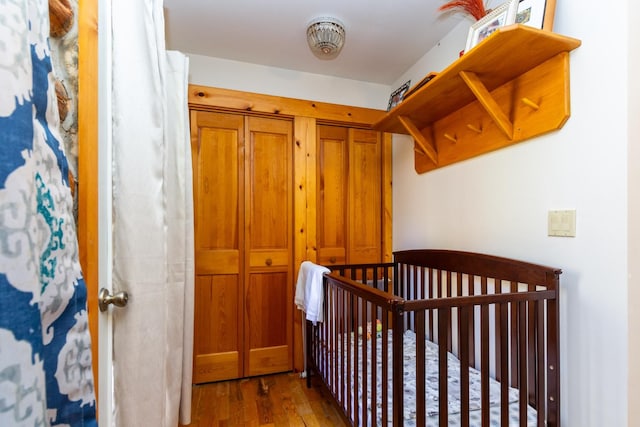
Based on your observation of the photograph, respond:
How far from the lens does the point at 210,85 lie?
2.24 meters

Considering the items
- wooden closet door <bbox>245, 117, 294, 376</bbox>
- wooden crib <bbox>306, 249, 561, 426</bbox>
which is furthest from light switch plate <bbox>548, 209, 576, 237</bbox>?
wooden closet door <bbox>245, 117, 294, 376</bbox>

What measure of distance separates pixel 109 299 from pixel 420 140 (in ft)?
6.07

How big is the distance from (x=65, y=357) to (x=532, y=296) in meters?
1.39

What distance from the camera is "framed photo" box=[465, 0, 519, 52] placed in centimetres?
126

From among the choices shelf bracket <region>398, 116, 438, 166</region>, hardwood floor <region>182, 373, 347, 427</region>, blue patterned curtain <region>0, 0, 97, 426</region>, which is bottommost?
hardwood floor <region>182, 373, 347, 427</region>

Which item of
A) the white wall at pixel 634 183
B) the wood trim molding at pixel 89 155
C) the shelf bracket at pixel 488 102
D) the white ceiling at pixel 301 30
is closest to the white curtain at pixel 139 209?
the wood trim molding at pixel 89 155

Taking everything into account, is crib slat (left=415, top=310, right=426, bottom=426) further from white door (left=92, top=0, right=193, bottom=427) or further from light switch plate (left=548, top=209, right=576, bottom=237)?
white door (left=92, top=0, right=193, bottom=427)

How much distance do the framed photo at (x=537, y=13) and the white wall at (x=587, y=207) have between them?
0.34 feet

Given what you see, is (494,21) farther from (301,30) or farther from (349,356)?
(349,356)

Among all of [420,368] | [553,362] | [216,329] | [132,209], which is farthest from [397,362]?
[216,329]

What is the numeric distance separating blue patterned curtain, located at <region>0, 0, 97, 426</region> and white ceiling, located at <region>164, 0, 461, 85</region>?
160cm

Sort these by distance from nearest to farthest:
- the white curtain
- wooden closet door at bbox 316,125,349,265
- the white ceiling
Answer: the white curtain, the white ceiling, wooden closet door at bbox 316,125,349,265

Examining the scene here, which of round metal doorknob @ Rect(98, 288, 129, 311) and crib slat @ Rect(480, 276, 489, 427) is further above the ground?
round metal doorknob @ Rect(98, 288, 129, 311)

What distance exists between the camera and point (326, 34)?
1.81 m
